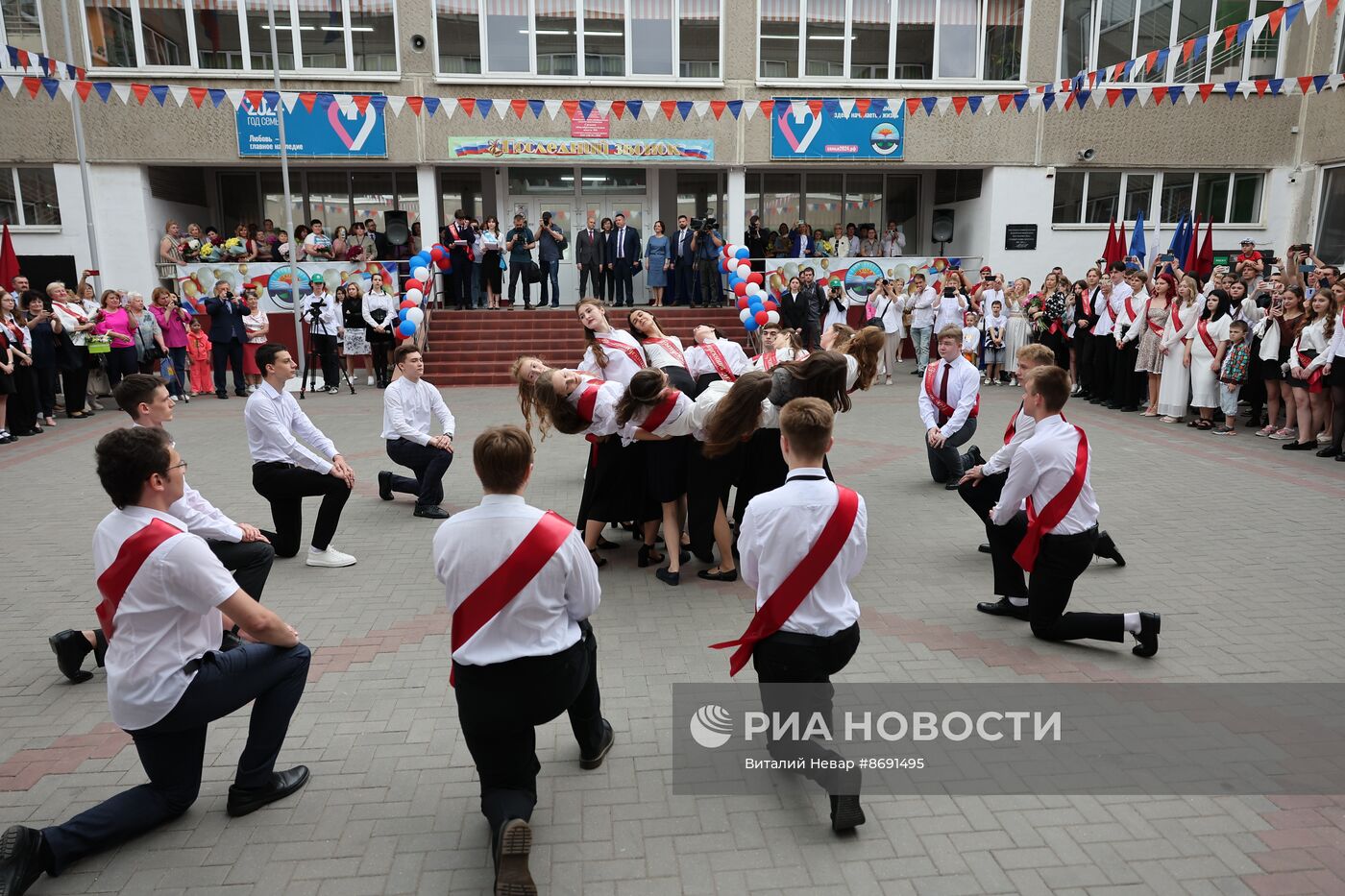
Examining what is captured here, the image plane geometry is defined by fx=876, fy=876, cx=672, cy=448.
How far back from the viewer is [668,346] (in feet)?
24.1

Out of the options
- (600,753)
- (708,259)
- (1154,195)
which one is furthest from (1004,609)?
(1154,195)

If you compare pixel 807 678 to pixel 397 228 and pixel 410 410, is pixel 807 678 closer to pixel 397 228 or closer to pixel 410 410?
pixel 410 410

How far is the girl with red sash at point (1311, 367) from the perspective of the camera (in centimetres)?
991

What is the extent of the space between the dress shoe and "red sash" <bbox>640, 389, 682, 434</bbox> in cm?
243

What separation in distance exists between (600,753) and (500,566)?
48.5 inches

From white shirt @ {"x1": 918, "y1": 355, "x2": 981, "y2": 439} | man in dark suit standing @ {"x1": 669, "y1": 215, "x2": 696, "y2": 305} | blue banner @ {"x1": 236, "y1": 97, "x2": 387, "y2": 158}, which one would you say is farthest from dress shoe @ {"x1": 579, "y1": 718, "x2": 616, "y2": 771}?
blue banner @ {"x1": 236, "y1": 97, "x2": 387, "y2": 158}

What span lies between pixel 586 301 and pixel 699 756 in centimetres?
457

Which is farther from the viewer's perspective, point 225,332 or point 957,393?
point 225,332

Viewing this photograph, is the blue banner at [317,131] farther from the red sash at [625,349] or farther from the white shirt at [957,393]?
the white shirt at [957,393]

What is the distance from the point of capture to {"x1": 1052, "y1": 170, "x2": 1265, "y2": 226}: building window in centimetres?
2019

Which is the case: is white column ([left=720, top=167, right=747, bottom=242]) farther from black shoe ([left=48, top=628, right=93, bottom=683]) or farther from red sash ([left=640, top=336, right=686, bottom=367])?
black shoe ([left=48, top=628, right=93, bottom=683])

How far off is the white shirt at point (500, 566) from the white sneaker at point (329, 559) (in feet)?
12.5

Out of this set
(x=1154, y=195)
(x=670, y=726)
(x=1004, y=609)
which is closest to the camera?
(x=670, y=726)

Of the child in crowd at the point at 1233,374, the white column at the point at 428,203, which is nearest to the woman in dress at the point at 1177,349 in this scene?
the child in crowd at the point at 1233,374
